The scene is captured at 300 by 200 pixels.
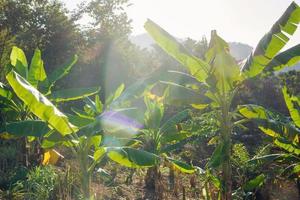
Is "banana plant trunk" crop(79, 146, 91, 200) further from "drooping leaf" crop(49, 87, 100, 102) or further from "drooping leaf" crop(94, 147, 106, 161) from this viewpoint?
"drooping leaf" crop(49, 87, 100, 102)

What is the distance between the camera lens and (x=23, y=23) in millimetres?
20422

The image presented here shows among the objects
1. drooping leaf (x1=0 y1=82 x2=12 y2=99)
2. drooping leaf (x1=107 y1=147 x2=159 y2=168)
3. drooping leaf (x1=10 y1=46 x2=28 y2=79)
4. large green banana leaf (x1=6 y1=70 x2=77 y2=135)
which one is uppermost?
drooping leaf (x1=10 y1=46 x2=28 y2=79)

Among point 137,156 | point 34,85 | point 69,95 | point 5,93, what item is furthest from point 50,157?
point 137,156

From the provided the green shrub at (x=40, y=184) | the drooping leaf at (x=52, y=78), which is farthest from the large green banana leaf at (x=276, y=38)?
the drooping leaf at (x=52, y=78)

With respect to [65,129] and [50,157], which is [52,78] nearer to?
[50,157]

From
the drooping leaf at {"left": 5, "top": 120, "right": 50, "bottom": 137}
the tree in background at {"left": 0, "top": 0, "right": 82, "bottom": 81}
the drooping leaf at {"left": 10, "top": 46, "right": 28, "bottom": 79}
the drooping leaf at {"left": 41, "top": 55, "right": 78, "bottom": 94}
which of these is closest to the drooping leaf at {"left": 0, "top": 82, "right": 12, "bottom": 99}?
the drooping leaf at {"left": 10, "top": 46, "right": 28, "bottom": 79}

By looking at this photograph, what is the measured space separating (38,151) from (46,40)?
1106cm

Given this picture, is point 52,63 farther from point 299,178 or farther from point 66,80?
point 299,178

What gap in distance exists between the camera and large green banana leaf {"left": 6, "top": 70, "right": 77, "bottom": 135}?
5445 mm

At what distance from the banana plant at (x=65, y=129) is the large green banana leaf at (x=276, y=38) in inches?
97.9

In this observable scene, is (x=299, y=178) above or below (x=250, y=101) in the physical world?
below

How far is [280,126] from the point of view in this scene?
7.52 meters

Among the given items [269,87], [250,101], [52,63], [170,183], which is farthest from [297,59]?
[269,87]

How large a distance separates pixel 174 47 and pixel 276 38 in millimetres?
1763
